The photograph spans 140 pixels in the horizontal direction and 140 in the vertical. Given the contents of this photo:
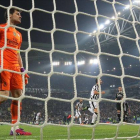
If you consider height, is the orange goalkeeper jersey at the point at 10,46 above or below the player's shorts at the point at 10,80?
above

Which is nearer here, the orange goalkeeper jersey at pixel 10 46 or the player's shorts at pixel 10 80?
the player's shorts at pixel 10 80

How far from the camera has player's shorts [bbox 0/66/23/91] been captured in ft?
8.36

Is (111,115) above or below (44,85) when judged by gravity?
below

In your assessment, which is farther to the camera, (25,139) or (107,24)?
(107,24)

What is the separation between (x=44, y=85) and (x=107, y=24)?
16.1 m

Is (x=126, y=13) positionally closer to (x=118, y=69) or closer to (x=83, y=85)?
(x=118, y=69)

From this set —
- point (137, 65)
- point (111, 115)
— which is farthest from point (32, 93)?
point (137, 65)

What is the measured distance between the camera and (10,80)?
2797 mm

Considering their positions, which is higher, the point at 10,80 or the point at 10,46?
the point at 10,46

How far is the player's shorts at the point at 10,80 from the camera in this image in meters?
2.55

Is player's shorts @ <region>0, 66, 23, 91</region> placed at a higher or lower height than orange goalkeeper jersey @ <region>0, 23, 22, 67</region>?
lower

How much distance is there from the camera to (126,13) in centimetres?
1121

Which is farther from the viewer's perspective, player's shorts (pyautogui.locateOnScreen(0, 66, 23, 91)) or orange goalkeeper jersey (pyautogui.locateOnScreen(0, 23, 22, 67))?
orange goalkeeper jersey (pyautogui.locateOnScreen(0, 23, 22, 67))

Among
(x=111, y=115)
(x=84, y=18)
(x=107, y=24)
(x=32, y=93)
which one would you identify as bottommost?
(x=111, y=115)
